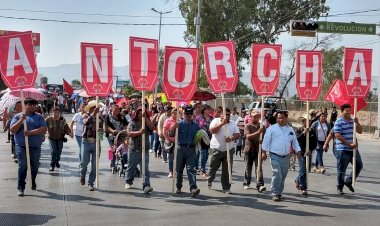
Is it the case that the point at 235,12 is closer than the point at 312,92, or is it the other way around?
the point at 312,92

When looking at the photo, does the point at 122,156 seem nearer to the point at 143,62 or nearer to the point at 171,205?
the point at 143,62

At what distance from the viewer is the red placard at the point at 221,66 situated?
11555 millimetres

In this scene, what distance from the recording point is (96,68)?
11.4m

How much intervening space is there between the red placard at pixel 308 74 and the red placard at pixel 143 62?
3.19 metres

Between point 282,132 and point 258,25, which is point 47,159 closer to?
point 282,132

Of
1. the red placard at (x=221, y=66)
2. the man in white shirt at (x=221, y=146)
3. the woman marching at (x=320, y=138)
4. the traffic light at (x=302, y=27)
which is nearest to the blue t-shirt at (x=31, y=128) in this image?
the man in white shirt at (x=221, y=146)

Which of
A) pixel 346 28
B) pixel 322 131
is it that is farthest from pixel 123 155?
pixel 346 28

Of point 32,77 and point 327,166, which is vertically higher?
point 32,77

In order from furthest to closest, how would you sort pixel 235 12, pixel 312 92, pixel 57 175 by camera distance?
pixel 235 12, pixel 57 175, pixel 312 92

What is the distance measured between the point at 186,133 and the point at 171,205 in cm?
175

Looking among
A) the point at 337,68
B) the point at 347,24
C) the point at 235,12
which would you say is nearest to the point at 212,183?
the point at 347,24

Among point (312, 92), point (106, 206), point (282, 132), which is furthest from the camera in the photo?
point (312, 92)

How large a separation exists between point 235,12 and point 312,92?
34.1 m

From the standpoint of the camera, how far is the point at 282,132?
1022 centimetres
